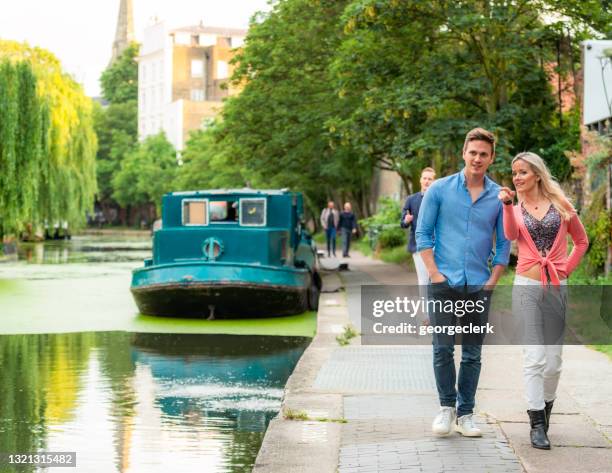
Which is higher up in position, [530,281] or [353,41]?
[353,41]

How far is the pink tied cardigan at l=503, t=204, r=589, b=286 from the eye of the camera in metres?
7.00

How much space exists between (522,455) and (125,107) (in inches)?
4197

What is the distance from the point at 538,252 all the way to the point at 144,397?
4.30 metres

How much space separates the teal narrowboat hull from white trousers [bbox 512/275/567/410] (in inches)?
449

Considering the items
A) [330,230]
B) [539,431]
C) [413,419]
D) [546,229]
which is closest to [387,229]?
[330,230]

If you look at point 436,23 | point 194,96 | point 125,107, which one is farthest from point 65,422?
point 194,96

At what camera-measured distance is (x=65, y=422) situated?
871cm

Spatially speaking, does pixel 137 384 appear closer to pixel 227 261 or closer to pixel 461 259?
pixel 461 259

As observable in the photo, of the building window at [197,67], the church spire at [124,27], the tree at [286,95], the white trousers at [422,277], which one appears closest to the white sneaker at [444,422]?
the white trousers at [422,277]

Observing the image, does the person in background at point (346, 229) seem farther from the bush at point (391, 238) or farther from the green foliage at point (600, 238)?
the green foliage at point (600, 238)

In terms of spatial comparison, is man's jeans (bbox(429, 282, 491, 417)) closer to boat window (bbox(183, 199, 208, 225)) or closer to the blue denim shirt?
the blue denim shirt

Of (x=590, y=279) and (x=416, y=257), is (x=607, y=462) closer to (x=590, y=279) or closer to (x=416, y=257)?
(x=416, y=257)

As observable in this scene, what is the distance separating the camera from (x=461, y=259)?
7184 millimetres

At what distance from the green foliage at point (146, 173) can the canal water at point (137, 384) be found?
2720 inches
